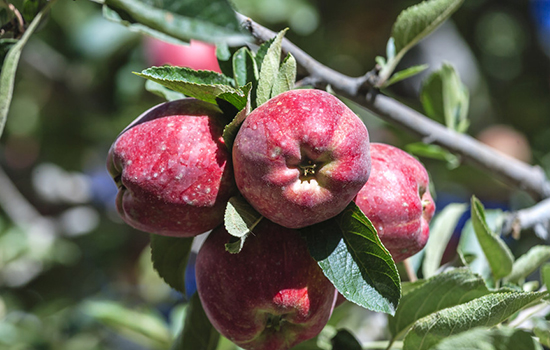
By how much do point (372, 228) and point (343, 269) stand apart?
68mm

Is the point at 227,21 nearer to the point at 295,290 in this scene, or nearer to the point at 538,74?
the point at 295,290

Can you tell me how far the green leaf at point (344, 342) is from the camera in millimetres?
918

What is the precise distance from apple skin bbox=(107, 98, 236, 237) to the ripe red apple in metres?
1.57

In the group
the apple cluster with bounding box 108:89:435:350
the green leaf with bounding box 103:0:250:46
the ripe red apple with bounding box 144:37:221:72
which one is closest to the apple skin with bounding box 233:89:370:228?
the apple cluster with bounding box 108:89:435:350

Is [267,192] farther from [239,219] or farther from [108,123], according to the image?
[108,123]

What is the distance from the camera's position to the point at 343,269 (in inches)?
27.3

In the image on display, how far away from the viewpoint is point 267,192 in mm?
656

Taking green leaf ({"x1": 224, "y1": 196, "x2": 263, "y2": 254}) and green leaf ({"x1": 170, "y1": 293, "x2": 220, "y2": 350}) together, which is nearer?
green leaf ({"x1": 224, "y1": 196, "x2": 263, "y2": 254})


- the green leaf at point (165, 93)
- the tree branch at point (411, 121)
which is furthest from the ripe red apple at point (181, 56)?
the green leaf at point (165, 93)

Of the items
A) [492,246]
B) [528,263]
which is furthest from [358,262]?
[528,263]

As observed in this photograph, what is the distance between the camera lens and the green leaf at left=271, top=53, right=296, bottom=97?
2.39ft

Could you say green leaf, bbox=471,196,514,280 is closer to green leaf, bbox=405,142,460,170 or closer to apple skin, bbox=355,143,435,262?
apple skin, bbox=355,143,435,262

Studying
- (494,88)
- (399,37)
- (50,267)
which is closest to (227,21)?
(399,37)

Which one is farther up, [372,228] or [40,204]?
[372,228]
